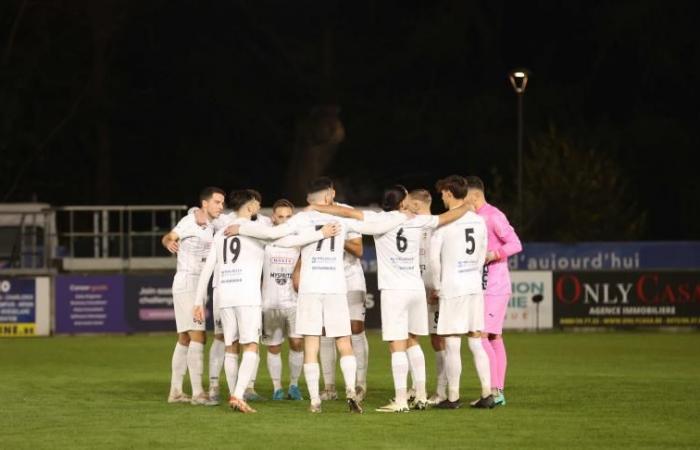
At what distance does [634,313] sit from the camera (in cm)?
3025

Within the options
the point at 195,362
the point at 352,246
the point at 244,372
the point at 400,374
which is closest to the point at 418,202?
the point at 352,246

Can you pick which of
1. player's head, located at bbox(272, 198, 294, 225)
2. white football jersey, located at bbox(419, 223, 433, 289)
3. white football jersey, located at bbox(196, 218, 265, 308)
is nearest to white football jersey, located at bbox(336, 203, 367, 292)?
white football jersey, located at bbox(419, 223, 433, 289)

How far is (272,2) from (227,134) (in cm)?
530

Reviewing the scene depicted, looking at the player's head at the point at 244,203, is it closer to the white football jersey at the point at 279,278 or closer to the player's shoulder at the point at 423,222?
the player's shoulder at the point at 423,222

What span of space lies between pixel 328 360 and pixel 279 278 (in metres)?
1.13

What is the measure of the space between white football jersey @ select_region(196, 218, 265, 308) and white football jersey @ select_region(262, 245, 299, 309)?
1707 mm

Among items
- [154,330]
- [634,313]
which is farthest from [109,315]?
[634,313]

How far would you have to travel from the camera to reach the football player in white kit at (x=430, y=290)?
1535 cm

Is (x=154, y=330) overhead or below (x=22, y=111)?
below

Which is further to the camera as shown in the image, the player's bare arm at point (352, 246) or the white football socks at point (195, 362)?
the white football socks at point (195, 362)

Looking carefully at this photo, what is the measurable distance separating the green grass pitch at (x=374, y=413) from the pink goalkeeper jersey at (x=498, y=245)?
1302mm

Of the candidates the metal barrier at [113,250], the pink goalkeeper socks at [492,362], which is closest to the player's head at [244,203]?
the pink goalkeeper socks at [492,362]

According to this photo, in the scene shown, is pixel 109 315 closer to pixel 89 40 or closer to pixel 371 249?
pixel 371 249

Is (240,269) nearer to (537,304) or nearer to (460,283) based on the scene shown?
(460,283)
